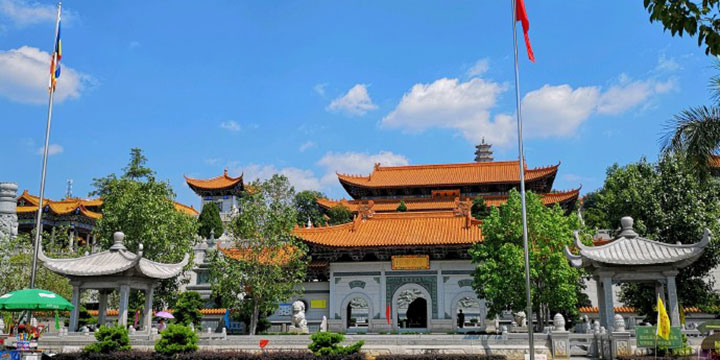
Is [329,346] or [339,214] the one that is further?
[339,214]

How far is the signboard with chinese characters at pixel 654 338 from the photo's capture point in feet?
49.0

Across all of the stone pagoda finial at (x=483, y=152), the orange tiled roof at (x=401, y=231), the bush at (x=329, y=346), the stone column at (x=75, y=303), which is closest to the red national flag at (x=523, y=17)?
the bush at (x=329, y=346)

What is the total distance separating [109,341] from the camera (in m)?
17.7

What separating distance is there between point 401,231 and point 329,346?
523 inches

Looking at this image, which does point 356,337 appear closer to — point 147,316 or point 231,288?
point 231,288

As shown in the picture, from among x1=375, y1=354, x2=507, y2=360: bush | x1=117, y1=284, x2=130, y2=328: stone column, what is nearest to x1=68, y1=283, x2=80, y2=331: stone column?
x1=117, y1=284, x2=130, y2=328: stone column

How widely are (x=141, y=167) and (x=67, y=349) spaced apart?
1832cm

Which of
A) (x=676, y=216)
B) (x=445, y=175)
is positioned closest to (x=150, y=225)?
(x=676, y=216)

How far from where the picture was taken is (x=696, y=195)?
2566cm

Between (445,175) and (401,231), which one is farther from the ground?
(445,175)

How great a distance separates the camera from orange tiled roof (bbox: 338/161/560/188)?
1909 inches

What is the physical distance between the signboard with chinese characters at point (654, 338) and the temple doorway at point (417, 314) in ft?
57.0

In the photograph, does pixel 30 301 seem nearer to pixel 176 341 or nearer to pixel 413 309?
pixel 176 341

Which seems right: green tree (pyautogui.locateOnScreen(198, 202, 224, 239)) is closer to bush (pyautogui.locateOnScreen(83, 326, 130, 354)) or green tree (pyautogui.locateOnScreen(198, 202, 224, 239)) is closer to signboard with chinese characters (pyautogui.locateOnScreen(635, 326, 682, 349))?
bush (pyautogui.locateOnScreen(83, 326, 130, 354))
